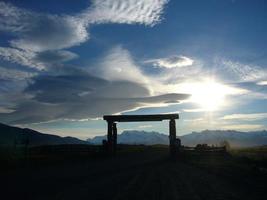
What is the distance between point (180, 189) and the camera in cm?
1364

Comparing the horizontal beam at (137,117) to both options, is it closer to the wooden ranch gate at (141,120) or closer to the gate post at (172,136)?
the wooden ranch gate at (141,120)

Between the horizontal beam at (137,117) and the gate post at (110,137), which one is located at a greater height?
the horizontal beam at (137,117)

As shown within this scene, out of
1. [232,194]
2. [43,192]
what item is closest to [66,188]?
[43,192]

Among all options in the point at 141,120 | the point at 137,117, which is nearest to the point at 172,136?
the point at 141,120

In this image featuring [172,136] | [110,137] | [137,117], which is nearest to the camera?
[172,136]

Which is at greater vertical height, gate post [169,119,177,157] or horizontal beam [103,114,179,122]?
horizontal beam [103,114,179,122]

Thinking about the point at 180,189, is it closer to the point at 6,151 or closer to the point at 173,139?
the point at 6,151

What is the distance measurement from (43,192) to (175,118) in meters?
26.3

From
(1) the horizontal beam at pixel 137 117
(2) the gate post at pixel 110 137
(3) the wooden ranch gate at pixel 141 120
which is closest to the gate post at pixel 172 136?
(3) the wooden ranch gate at pixel 141 120

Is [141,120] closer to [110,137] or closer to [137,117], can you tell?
[137,117]

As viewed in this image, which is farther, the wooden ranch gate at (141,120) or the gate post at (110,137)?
the gate post at (110,137)

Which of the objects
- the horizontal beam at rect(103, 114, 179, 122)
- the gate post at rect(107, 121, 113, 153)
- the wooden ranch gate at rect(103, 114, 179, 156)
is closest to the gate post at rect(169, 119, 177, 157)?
the wooden ranch gate at rect(103, 114, 179, 156)

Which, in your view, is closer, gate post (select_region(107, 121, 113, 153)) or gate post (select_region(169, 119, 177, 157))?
gate post (select_region(169, 119, 177, 157))

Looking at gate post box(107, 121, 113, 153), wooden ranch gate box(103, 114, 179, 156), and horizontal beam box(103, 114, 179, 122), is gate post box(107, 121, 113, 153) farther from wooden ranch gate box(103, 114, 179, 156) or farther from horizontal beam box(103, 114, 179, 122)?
horizontal beam box(103, 114, 179, 122)
